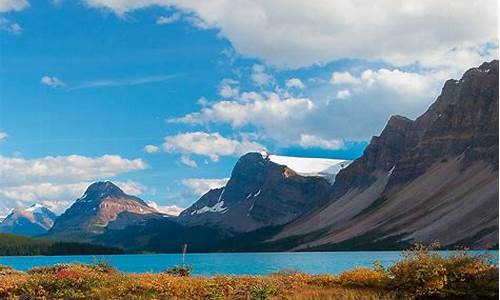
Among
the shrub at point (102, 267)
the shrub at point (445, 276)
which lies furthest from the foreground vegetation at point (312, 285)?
the shrub at point (102, 267)

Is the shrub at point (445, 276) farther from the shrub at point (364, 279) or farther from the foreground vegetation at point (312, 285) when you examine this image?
the shrub at point (364, 279)

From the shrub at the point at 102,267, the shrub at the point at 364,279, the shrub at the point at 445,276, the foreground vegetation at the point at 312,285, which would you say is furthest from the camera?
the shrub at the point at 102,267

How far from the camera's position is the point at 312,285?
105 feet

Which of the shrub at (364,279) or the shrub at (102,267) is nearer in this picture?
the shrub at (364,279)

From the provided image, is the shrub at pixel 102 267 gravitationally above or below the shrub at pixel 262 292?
above

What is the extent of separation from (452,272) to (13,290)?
2152cm

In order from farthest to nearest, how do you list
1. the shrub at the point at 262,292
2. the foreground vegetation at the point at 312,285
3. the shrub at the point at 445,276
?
the shrub at the point at 262,292 < the foreground vegetation at the point at 312,285 < the shrub at the point at 445,276

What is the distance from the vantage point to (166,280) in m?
31.5

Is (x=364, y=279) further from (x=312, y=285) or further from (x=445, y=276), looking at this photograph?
(x=445, y=276)

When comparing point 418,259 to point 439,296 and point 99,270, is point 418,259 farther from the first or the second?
point 99,270

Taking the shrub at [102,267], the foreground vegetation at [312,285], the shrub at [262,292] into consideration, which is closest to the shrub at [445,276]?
the foreground vegetation at [312,285]

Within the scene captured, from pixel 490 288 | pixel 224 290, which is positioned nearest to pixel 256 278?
pixel 224 290

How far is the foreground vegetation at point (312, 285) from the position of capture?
27.2 m

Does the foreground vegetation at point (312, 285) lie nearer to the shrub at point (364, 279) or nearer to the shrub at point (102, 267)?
the shrub at point (364, 279)
